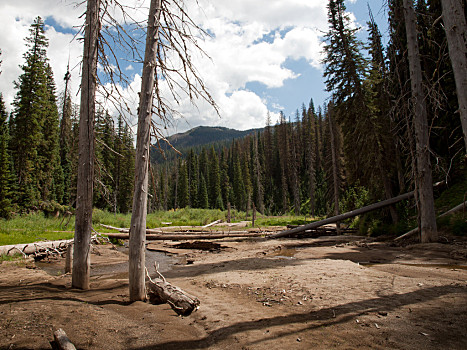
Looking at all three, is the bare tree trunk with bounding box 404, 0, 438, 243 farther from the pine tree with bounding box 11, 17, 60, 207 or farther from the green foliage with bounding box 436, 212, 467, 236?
the pine tree with bounding box 11, 17, 60, 207

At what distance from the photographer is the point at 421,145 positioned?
11336mm

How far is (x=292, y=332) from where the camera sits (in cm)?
380

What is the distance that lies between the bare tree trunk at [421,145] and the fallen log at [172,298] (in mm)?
10376

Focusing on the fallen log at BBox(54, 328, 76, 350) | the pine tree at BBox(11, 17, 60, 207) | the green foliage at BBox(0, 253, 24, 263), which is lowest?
the green foliage at BBox(0, 253, 24, 263)

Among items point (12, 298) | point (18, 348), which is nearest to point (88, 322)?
point (18, 348)

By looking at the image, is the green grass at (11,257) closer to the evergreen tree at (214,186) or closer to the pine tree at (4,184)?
the pine tree at (4,184)

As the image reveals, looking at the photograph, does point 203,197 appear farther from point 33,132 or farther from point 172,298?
point 172,298

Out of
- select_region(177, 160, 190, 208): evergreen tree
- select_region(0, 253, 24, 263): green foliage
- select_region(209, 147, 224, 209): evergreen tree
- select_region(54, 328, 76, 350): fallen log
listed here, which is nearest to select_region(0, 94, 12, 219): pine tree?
select_region(0, 253, 24, 263): green foliage

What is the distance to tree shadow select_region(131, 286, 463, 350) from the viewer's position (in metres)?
3.67

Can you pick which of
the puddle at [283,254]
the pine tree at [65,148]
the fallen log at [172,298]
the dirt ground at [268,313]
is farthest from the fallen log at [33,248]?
the pine tree at [65,148]

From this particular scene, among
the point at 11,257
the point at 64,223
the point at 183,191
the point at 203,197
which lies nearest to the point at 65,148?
the point at 64,223

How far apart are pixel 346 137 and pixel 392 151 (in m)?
3.36

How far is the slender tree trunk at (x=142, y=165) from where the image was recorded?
201 inches

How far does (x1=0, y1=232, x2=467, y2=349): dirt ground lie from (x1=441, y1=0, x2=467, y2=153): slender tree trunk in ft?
11.8
